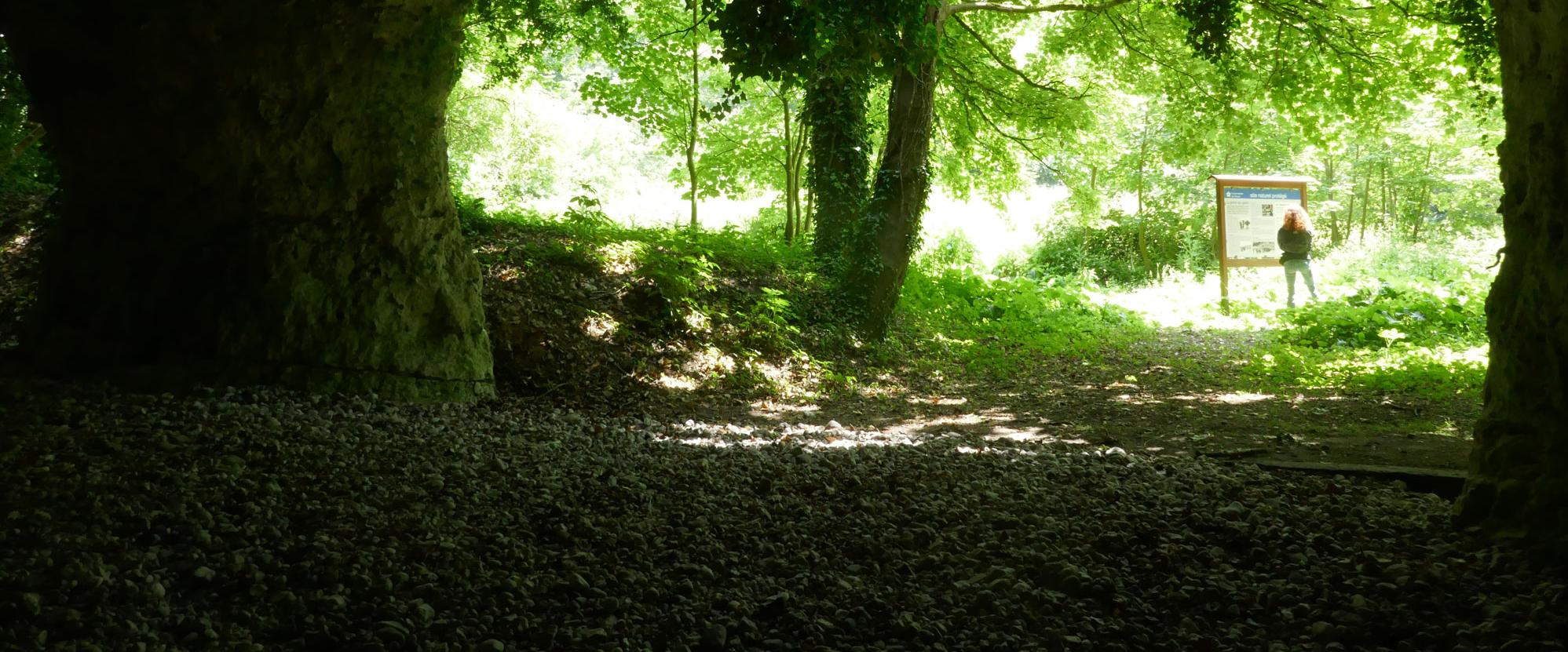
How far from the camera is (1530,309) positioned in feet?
11.3

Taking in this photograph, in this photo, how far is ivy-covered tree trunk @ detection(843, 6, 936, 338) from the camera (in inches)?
432

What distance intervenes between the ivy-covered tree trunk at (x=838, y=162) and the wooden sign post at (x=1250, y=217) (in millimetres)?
6673

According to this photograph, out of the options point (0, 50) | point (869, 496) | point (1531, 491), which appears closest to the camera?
point (1531, 491)

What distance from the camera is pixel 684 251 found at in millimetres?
10539

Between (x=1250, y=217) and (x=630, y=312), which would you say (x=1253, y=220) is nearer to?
(x=1250, y=217)

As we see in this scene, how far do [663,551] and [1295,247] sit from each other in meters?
14.3

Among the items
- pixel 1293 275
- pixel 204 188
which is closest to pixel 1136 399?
pixel 204 188

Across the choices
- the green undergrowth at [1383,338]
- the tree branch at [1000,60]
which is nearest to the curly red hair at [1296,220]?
the green undergrowth at [1383,338]

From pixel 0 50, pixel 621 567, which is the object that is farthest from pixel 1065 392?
pixel 0 50

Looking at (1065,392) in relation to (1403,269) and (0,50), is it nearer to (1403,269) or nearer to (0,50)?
(0,50)

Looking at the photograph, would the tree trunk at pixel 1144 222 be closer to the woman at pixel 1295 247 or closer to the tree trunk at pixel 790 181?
the woman at pixel 1295 247

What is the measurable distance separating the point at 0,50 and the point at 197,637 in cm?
784

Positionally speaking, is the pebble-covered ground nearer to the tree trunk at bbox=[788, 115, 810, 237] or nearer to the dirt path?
the dirt path

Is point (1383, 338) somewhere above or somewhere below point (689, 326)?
below
